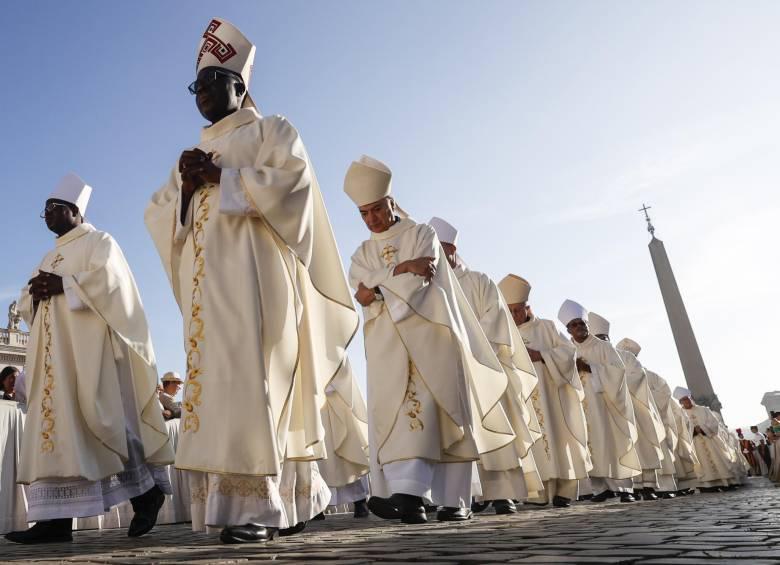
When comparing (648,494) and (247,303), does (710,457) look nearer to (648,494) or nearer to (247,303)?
(648,494)

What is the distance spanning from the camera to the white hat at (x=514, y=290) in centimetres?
934

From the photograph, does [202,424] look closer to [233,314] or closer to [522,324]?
[233,314]

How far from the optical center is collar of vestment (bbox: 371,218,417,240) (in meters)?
6.20

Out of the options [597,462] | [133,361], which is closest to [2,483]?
[133,361]

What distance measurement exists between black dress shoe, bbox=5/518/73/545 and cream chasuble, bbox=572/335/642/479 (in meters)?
7.03

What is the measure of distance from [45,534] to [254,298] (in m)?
2.40

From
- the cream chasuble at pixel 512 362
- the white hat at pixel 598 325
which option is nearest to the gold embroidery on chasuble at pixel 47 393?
the cream chasuble at pixel 512 362

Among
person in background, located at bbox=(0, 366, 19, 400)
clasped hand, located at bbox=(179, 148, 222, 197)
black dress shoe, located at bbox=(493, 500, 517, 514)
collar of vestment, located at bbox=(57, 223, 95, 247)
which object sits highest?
collar of vestment, located at bbox=(57, 223, 95, 247)

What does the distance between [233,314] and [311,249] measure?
2.17 feet

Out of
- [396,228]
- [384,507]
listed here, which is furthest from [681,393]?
[384,507]

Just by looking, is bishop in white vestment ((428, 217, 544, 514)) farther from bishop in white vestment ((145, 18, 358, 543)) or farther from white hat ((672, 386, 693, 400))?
white hat ((672, 386, 693, 400))

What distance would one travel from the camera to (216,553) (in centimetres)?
267

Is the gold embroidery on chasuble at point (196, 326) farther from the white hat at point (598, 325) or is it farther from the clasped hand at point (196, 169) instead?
the white hat at point (598, 325)

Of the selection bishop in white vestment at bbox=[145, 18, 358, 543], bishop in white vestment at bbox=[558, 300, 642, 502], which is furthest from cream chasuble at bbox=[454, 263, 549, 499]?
bishop in white vestment at bbox=[145, 18, 358, 543]
